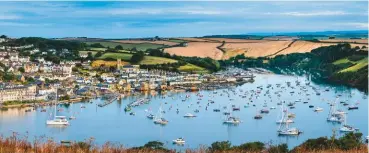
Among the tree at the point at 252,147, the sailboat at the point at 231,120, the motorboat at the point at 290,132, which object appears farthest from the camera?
the sailboat at the point at 231,120

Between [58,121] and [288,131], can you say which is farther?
[58,121]

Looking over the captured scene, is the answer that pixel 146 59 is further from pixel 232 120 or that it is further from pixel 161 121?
pixel 232 120

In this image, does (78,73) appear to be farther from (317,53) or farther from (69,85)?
(317,53)

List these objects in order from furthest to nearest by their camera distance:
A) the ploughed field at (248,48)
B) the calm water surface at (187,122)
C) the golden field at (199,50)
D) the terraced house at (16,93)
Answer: the ploughed field at (248,48) → the golden field at (199,50) → the terraced house at (16,93) → the calm water surface at (187,122)

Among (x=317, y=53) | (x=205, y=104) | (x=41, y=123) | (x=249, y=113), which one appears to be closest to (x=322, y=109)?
(x=249, y=113)

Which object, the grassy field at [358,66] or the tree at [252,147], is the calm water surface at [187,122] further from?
the grassy field at [358,66]

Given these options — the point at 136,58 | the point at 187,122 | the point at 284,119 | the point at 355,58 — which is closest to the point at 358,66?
the point at 355,58

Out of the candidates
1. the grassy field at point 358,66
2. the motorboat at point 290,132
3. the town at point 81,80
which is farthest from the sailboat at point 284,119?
the grassy field at point 358,66

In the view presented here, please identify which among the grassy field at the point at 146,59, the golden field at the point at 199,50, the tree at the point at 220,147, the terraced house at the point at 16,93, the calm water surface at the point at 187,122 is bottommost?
the calm water surface at the point at 187,122
